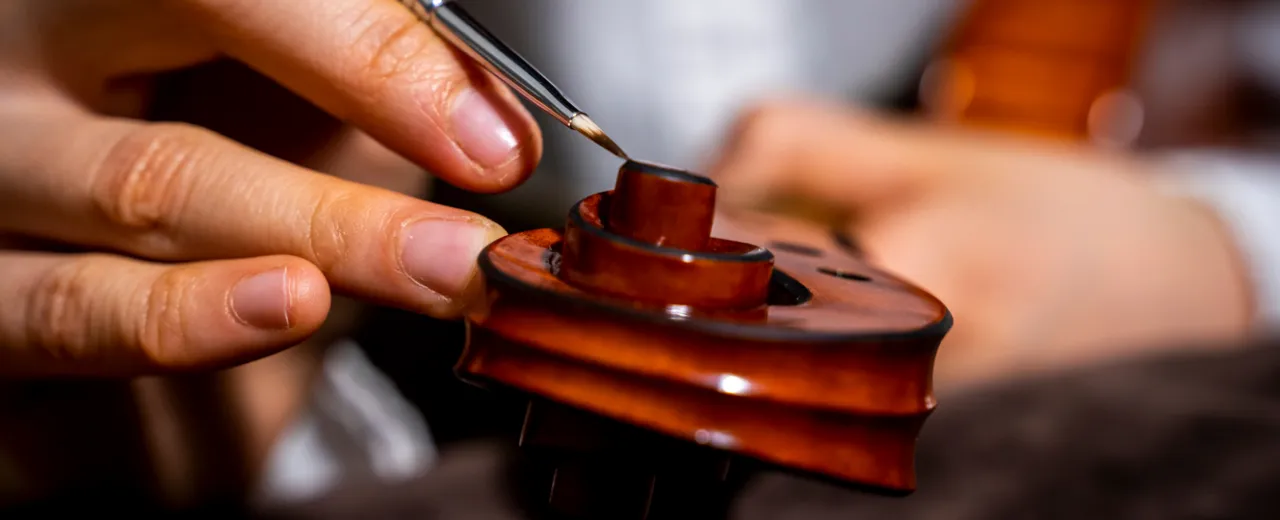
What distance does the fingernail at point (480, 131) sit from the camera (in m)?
0.32

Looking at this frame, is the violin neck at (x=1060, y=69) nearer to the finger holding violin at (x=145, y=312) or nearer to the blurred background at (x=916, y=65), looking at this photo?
the blurred background at (x=916, y=65)

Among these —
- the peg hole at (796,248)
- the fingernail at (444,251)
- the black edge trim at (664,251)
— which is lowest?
the fingernail at (444,251)

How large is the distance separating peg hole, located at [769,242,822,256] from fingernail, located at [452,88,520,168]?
11 centimetres

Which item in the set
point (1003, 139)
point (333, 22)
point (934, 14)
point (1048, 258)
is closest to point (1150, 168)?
point (1003, 139)

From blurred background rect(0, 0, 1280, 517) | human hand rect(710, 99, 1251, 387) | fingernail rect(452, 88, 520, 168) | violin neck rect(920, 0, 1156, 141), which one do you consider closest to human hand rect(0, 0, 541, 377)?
fingernail rect(452, 88, 520, 168)

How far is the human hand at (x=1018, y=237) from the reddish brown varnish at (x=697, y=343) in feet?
1.40

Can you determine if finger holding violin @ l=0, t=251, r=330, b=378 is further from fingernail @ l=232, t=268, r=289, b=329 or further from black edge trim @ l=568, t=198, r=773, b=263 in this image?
black edge trim @ l=568, t=198, r=773, b=263

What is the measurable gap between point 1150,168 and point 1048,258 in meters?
0.41

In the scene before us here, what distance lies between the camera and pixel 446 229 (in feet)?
0.96

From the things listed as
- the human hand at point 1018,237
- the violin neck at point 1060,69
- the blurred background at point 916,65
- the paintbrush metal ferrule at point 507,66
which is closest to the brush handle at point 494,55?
the paintbrush metal ferrule at point 507,66

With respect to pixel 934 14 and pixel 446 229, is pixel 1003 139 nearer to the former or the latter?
pixel 934 14

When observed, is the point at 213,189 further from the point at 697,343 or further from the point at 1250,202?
the point at 1250,202

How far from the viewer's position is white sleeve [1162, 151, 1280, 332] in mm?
952

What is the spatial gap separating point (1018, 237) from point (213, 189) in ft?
2.14
